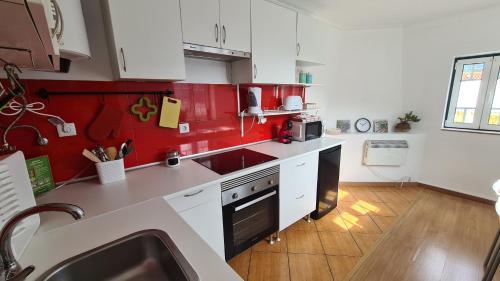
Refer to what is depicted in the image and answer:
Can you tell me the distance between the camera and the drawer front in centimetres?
122

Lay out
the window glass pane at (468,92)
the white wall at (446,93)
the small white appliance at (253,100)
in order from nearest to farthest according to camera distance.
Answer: the small white appliance at (253,100) < the white wall at (446,93) < the window glass pane at (468,92)

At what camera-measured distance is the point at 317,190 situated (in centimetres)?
219

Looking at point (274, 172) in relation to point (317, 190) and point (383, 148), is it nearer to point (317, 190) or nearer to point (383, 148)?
point (317, 190)

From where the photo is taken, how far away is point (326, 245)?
6.34 feet

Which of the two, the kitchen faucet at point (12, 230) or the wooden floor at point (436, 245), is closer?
the kitchen faucet at point (12, 230)

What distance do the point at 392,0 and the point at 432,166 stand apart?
7.51 ft

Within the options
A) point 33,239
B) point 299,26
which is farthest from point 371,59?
point 33,239

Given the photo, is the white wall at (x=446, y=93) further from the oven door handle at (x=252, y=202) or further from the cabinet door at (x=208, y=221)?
the cabinet door at (x=208, y=221)

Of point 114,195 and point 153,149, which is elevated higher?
point 153,149

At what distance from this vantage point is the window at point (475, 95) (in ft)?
7.98

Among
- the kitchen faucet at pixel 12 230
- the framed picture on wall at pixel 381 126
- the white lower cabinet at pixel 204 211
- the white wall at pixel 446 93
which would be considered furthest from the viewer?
the framed picture on wall at pixel 381 126

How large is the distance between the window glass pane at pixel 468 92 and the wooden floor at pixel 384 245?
3.61 feet

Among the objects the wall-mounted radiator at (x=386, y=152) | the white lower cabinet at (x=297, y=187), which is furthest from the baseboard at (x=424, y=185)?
the white lower cabinet at (x=297, y=187)

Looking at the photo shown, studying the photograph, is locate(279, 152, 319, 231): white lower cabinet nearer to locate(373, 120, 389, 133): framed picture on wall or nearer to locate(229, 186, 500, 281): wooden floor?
locate(229, 186, 500, 281): wooden floor
